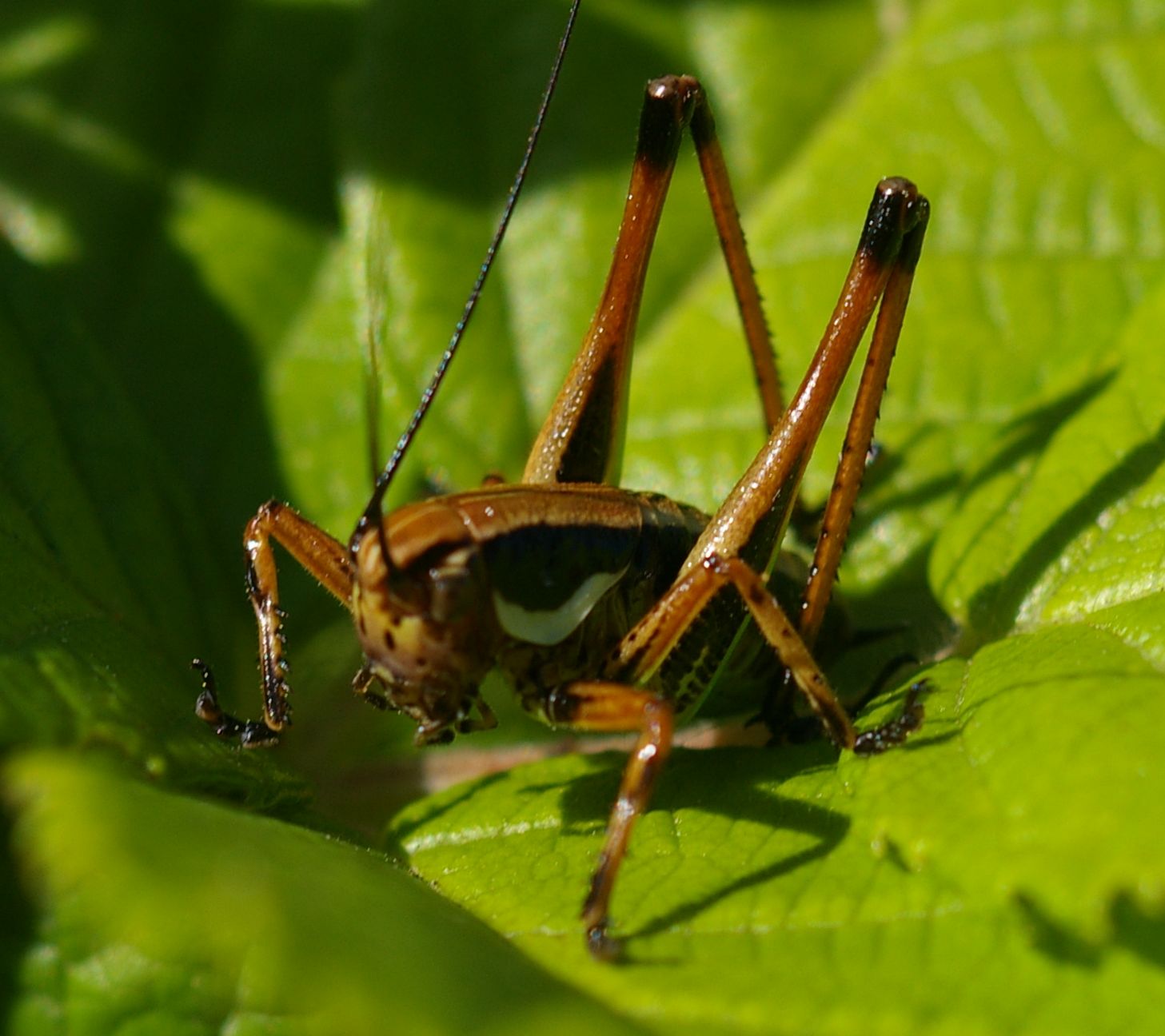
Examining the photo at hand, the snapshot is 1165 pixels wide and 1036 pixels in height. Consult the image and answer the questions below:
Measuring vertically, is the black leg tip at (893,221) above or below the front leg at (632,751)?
above

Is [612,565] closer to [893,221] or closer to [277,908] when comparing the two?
[893,221]

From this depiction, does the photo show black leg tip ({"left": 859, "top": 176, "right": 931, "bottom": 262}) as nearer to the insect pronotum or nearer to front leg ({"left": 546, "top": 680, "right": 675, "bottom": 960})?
the insect pronotum

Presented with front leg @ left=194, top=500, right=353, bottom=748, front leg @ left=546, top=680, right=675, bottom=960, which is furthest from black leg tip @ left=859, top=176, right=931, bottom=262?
front leg @ left=194, top=500, right=353, bottom=748

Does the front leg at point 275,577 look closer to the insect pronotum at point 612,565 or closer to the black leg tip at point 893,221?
the insect pronotum at point 612,565

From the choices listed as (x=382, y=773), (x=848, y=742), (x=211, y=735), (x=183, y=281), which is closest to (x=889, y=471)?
(x=848, y=742)

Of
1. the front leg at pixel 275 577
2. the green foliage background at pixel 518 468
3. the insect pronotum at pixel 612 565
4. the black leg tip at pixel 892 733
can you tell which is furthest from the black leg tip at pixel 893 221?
the front leg at pixel 275 577

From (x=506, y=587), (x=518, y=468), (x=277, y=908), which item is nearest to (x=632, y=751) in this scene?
(x=506, y=587)

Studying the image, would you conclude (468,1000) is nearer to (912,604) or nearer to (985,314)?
(912,604)
